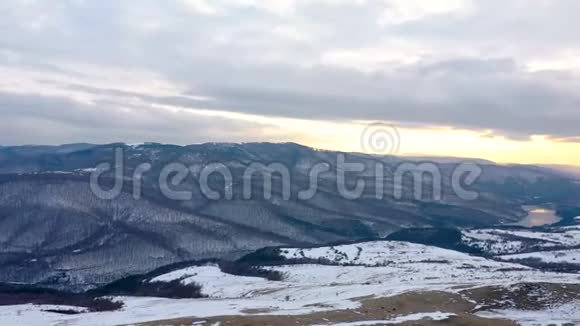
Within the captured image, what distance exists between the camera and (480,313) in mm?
88375

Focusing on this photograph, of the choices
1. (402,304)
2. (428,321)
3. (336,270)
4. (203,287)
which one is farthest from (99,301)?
(428,321)

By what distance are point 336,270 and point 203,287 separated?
32.3m

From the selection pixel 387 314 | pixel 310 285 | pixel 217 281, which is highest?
pixel 387 314

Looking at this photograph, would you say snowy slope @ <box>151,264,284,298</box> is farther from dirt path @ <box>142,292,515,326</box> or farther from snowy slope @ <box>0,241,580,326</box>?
dirt path @ <box>142,292,515,326</box>

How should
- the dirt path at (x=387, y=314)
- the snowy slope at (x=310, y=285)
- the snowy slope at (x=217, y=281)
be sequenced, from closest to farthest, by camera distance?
the dirt path at (x=387, y=314), the snowy slope at (x=310, y=285), the snowy slope at (x=217, y=281)

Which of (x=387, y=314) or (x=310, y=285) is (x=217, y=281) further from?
(x=387, y=314)

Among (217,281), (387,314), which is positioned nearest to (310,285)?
(217,281)

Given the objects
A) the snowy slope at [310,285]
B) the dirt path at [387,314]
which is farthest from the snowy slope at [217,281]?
the dirt path at [387,314]

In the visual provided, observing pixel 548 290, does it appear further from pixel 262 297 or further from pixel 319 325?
pixel 262 297

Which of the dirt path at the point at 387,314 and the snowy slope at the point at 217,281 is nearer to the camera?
the dirt path at the point at 387,314

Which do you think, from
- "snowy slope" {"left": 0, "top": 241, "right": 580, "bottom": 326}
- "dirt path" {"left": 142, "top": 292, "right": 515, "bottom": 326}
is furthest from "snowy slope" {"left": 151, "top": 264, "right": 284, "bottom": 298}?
"dirt path" {"left": 142, "top": 292, "right": 515, "bottom": 326}

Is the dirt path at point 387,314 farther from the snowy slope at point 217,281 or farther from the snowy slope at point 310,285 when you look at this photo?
the snowy slope at point 217,281

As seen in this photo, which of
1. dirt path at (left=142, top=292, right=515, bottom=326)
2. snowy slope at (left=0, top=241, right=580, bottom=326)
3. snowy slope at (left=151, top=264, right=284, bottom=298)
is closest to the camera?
dirt path at (left=142, top=292, right=515, bottom=326)

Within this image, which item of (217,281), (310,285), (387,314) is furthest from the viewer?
(217,281)
